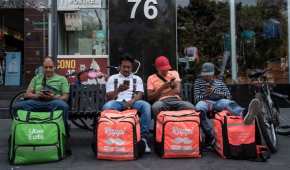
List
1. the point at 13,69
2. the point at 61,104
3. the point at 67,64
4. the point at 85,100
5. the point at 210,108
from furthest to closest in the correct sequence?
the point at 13,69, the point at 67,64, the point at 85,100, the point at 210,108, the point at 61,104

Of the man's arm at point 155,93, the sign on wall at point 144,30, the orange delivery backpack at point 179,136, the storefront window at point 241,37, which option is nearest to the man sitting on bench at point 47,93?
the man's arm at point 155,93

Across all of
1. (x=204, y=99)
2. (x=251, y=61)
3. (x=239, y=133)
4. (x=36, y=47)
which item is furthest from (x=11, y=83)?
(x=239, y=133)

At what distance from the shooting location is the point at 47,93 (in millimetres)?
7320

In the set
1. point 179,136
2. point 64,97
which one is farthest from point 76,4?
point 179,136

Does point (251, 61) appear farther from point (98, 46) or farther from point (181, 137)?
point (181, 137)

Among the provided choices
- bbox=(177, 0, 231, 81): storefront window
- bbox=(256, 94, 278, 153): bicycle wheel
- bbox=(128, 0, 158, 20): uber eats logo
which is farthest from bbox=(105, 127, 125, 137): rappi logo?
bbox=(177, 0, 231, 81): storefront window

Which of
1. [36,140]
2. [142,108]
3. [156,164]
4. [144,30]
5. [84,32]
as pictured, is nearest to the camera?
[36,140]

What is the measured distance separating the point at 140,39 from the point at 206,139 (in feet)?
12.7

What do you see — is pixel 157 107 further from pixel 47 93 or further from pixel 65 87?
pixel 47 93

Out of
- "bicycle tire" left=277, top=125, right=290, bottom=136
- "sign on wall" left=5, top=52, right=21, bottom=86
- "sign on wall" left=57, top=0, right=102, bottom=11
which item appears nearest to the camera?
"bicycle tire" left=277, top=125, right=290, bottom=136

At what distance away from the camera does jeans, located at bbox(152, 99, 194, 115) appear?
7359 mm

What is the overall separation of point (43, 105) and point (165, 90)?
5.29 feet

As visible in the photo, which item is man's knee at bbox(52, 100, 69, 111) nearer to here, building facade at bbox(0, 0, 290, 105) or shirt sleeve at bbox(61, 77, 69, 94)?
shirt sleeve at bbox(61, 77, 69, 94)

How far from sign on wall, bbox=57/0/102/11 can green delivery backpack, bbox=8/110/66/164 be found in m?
6.56
